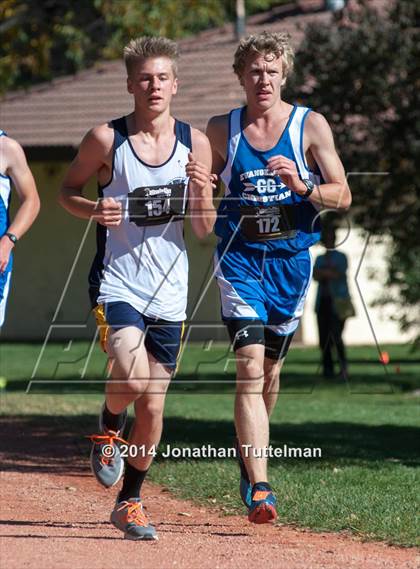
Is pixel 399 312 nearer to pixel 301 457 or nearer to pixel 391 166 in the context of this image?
pixel 391 166

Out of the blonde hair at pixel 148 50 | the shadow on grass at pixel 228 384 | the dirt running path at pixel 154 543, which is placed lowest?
the shadow on grass at pixel 228 384

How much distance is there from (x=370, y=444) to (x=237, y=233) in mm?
4505

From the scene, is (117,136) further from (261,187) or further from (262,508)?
(262,508)

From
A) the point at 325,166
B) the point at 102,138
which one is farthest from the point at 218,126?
the point at 102,138

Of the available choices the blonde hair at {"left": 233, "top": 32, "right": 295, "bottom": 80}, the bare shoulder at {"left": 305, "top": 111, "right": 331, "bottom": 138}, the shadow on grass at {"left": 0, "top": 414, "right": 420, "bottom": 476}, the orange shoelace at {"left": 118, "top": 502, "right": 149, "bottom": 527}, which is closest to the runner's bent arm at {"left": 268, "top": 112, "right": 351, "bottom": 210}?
the bare shoulder at {"left": 305, "top": 111, "right": 331, "bottom": 138}

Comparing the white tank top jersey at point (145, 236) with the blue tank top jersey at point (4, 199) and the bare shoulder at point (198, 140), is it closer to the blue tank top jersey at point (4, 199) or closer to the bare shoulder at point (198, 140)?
the bare shoulder at point (198, 140)

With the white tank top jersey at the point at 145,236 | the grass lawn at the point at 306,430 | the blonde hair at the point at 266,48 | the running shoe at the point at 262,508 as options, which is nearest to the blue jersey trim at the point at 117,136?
the white tank top jersey at the point at 145,236

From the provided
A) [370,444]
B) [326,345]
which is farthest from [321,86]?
[370,444]

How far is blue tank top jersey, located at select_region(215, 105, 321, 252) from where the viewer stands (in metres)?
7.35

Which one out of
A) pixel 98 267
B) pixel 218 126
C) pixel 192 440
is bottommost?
pixel 192 440

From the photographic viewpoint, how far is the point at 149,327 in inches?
277

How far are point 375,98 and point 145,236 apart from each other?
9632mm

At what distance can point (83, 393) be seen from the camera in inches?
667

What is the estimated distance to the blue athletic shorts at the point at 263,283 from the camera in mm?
7387
